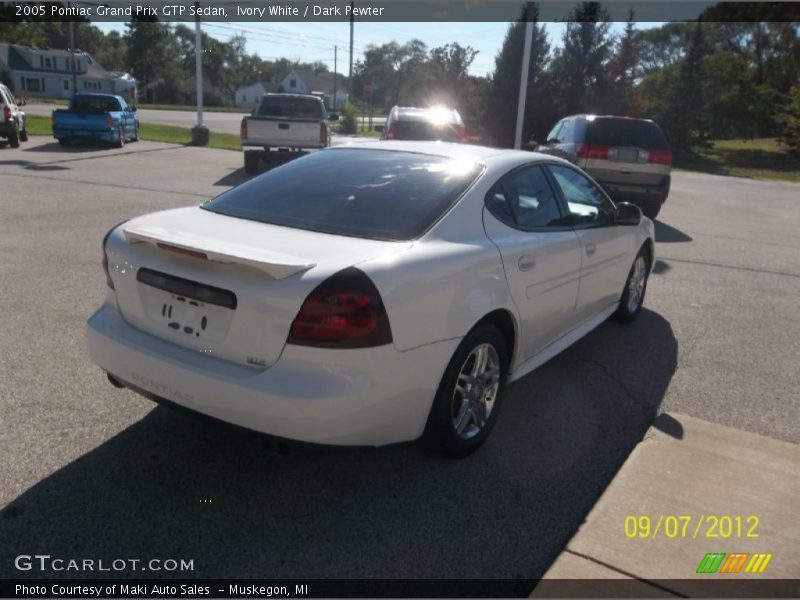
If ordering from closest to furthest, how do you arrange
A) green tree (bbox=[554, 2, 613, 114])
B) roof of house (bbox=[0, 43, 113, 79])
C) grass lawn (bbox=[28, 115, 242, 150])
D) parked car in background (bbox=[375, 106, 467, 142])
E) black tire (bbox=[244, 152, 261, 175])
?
parked car in background (bbox=[375, 106, 467, 142]), black tire (bbox=[244, 152, 261, 175]), grass lawn (bbox=[28, 115, 242, 150]), green tree (bbox=[554, 2, 613, 114]), roof of house (bbox=[0, 43, 113, 79])

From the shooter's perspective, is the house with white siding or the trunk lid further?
the house with white siding

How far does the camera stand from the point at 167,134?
3058 cm

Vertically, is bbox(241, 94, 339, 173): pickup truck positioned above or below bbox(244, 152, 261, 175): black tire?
above

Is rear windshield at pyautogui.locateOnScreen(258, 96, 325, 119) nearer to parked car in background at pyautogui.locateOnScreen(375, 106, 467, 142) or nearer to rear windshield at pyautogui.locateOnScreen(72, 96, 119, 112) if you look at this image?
parked car in background at pyautogui.locateOnScreen(375, 106, 467, 142)

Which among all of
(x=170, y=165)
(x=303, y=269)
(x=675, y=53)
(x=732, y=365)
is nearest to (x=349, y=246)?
(x=303, y=269)

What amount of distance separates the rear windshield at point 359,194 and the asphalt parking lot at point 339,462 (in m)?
1.11

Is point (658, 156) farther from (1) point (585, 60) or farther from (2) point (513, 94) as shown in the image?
(1) point (585, 60)

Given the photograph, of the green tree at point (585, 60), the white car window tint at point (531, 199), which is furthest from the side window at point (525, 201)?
the green tree at point (585, 60)

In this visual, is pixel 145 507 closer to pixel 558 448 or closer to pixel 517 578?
pixel 517 578

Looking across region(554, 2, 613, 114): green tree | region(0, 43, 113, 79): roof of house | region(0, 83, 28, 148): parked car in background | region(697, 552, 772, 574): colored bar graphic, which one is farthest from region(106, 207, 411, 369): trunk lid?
region(0, 43, 113, 79): roof of house

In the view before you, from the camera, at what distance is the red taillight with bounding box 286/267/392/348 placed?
2785mm

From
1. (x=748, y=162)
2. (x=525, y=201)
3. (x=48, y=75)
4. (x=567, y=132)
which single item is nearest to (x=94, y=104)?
(x=567, y=132)

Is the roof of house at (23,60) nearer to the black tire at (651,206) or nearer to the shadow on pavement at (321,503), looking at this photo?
the black tire at (651,206)

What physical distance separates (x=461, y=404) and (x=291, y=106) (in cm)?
1534
